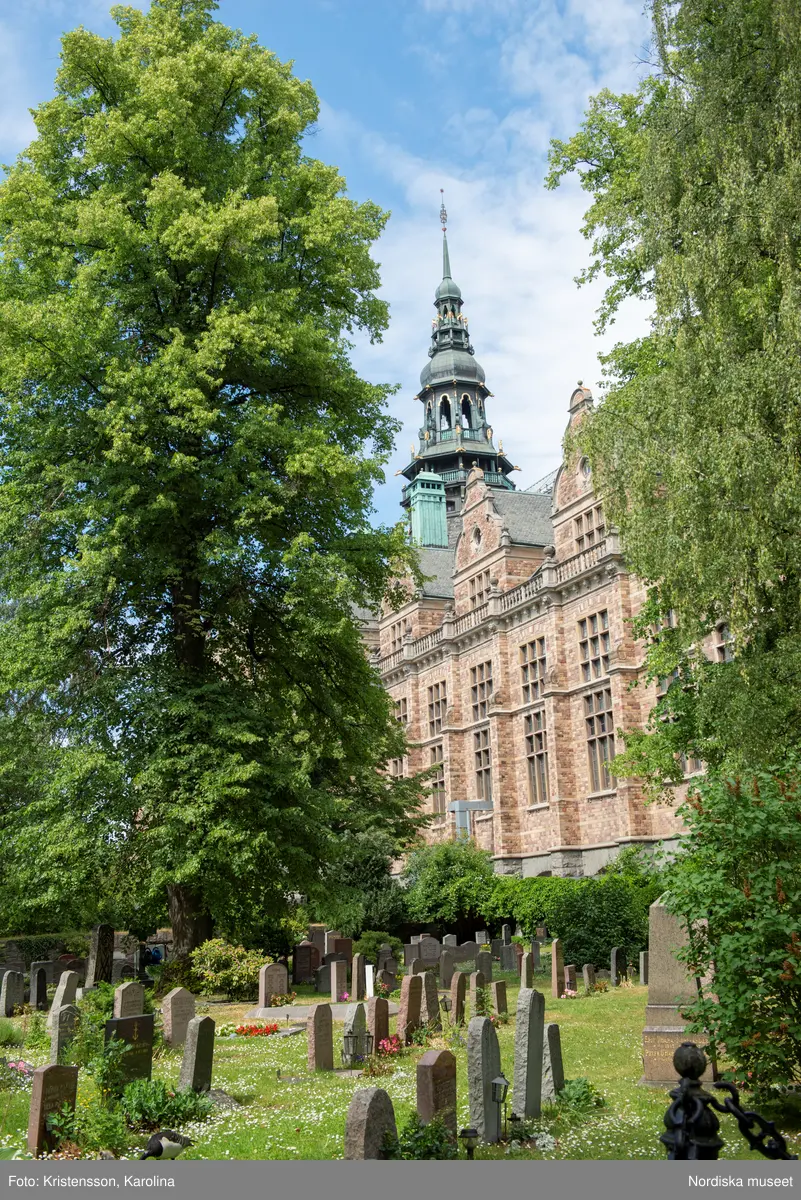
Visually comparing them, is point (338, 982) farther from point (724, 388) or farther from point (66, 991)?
point (724, 388)

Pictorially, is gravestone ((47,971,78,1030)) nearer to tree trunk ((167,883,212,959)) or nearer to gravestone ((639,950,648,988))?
tree trunk ((167,883,212,959))

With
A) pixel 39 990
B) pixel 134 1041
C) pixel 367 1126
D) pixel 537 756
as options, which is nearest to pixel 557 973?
pixel 39 990

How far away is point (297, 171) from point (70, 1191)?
17.0 metres

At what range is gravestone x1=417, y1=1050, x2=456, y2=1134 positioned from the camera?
769 cm

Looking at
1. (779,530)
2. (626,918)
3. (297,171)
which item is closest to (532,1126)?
(779,530)

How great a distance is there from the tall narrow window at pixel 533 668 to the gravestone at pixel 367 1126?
3036 cm

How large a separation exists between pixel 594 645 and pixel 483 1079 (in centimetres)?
2690

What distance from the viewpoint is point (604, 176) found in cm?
2030

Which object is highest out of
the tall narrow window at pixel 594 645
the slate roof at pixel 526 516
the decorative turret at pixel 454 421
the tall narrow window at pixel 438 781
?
the decorative turret at pixel 454 421

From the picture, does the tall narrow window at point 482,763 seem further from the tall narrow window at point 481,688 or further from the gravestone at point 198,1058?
the gravestone at point 198,1058

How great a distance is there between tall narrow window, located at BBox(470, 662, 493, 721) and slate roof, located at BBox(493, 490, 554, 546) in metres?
5.31

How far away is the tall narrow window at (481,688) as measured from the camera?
135 ft

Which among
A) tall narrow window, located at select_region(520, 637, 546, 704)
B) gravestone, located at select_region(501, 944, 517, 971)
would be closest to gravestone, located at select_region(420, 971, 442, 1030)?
gravestone, located at select_region(501, 944, 517, 971)

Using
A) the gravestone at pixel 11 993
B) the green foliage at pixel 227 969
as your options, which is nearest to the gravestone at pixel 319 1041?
the green foliage at pixel 227 969
